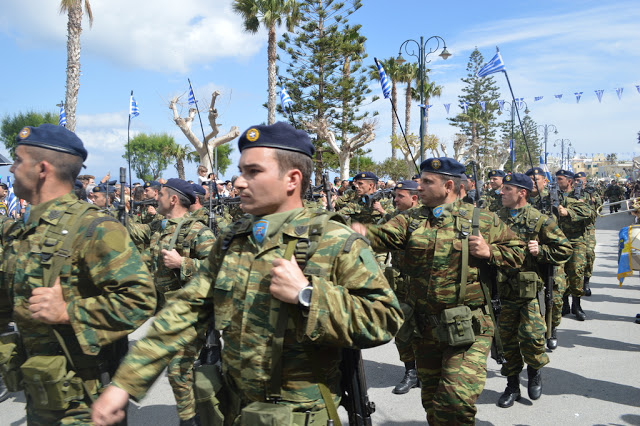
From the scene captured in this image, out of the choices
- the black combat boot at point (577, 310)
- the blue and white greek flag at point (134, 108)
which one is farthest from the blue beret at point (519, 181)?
the blue and white greek flag at point (134, 108)

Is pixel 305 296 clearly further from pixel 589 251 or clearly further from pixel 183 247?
pixel 589 251

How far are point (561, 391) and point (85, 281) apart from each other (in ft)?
16.6

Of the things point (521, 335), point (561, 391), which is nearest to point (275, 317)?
point (521, 335)

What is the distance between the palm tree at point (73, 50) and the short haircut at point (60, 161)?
14276mm

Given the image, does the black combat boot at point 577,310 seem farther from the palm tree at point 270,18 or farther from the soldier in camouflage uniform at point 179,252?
the palm tree at point 270,18

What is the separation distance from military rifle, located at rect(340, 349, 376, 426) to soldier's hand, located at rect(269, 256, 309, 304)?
61cm

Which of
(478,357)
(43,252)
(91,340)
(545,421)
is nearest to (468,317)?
(478,357)

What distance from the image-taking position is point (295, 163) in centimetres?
218

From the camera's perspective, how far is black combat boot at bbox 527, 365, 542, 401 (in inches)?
209

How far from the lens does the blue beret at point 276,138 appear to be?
215 centimetres

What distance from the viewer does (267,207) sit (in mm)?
2152

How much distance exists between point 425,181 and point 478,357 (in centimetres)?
144

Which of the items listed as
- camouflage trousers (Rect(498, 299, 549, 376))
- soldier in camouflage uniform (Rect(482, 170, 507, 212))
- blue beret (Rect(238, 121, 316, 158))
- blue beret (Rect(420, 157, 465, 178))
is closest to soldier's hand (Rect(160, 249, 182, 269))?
blue beret (Rect(420, 157, 465, 178))

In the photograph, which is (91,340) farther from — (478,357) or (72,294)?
(478,357)
